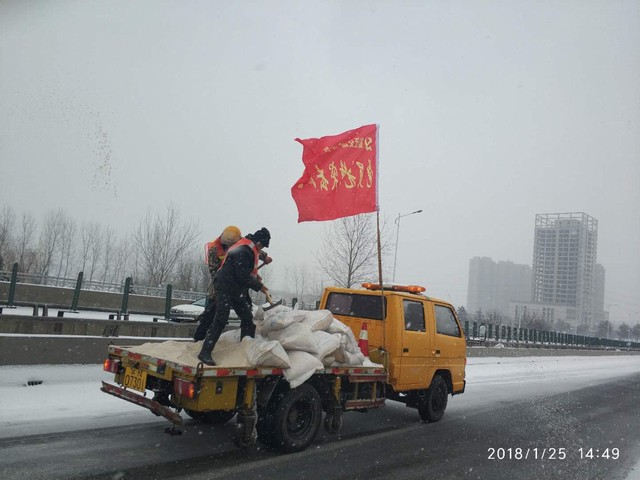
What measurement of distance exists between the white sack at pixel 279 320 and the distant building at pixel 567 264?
8812cm

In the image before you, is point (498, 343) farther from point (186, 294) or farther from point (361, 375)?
point (361, 375)

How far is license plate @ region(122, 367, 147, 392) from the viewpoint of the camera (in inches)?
212

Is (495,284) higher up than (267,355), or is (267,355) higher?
(495,284)

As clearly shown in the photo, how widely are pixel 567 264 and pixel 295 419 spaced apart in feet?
299

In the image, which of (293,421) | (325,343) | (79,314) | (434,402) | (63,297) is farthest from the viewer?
(63,297)

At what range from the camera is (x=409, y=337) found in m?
7.37

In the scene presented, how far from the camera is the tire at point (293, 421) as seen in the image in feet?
18.1

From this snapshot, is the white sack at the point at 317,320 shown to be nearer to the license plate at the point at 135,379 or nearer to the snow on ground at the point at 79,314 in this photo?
the license plate at the point at 135,379

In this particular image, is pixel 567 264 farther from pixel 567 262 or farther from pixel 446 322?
pixel 446 322

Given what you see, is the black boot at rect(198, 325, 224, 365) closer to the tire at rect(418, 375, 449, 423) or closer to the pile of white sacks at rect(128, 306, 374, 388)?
the pile of white sacks at rect(128, 306, 374, 388)

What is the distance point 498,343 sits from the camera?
30.0 m

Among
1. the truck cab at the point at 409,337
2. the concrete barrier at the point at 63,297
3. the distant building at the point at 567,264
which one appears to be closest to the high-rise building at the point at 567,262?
the distant building at the point at 567,264

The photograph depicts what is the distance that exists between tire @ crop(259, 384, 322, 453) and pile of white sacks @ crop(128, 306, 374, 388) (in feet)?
1.00

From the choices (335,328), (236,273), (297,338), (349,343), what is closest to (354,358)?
(349,343)
